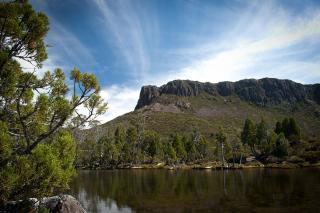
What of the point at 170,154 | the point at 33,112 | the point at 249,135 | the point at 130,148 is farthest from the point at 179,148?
the point at 33,112

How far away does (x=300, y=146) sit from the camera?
122 m

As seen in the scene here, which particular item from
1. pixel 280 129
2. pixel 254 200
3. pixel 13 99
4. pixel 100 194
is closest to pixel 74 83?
pixel 13 99

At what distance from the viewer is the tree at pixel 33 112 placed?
45.3 ft

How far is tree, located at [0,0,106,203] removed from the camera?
45.3ft

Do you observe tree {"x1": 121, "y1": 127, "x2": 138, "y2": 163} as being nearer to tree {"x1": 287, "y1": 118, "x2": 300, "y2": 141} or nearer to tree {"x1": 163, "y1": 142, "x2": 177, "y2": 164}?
tree {"x1": 163, "y1": 142, "x2": 177, "y2": 164}

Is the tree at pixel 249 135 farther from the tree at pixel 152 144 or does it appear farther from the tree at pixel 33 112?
the tree at pixel 33 112

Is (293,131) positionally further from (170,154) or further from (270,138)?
(170,154)

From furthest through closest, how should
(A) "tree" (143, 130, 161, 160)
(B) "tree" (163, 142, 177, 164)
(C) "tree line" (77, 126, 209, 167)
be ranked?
(A) "tree" (143, 130, 161, 160) < (C) "tree line" (77, 126, 209, 167) < (B) "tree" (163, 142, 177, 164)

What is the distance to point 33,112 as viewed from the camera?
1599 centimetres

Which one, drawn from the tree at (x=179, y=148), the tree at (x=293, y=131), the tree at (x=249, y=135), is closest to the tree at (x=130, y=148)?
the tree at (x=179, y=148)

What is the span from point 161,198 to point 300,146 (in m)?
94.6

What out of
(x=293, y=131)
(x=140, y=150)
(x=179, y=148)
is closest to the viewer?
(x=293, y=131)

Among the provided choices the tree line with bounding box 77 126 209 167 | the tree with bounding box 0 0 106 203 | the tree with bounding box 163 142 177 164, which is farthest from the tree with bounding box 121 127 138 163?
the tree with bounding box 0 0 106 203

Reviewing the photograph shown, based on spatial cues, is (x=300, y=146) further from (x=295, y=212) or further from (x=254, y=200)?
(x=295, y=212)
